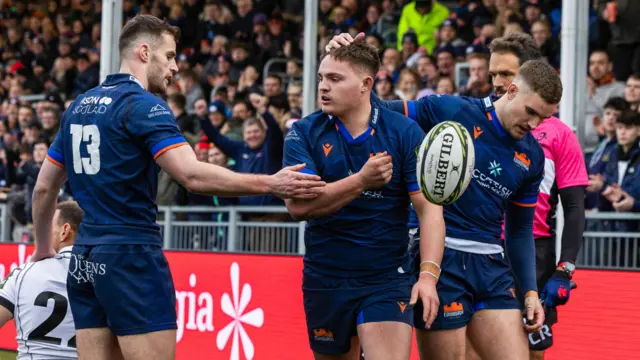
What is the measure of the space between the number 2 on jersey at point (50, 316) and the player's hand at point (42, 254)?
0.22 meters

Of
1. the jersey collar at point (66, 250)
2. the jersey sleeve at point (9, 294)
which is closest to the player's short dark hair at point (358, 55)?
the jersey collar at point (66, 250)

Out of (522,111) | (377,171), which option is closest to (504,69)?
(522,111)

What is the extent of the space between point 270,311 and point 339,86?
14.4 feet

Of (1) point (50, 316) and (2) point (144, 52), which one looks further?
(1) point (50, 316)

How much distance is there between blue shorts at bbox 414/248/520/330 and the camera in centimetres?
543

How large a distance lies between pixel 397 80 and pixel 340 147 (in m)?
7.57

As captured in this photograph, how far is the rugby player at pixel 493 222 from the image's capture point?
17.8 ft

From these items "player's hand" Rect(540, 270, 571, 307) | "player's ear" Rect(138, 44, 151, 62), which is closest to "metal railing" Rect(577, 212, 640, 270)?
"player's hand" Rect(540, 270, 571, 307)

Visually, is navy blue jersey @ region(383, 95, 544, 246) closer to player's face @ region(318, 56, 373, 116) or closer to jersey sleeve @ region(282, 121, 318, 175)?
player's face @ region(318, 56, 373, 116)

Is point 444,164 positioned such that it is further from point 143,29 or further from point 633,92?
point 633,92

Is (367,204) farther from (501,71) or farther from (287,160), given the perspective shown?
(501,71)

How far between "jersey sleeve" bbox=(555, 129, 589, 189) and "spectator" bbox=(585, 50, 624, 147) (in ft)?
13.2

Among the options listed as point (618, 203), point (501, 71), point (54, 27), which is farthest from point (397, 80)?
point (54, 27)

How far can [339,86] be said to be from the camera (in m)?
5.11
